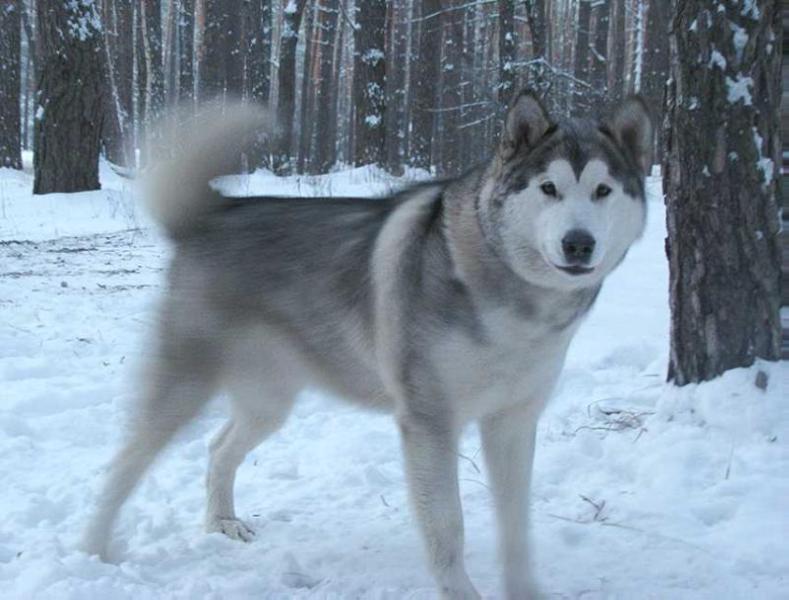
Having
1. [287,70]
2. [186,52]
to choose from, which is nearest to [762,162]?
[287,70]

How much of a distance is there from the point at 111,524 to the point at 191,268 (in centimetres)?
82

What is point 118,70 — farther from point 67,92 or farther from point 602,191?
point 602,191

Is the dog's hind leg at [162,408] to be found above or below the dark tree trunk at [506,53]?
below

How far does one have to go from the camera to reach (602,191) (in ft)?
6.97

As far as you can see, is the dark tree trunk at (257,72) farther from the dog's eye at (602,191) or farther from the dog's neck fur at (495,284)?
the dog's eye at (602,191)

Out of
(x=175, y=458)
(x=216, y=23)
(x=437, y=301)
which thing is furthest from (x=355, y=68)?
(x=437, y=301)

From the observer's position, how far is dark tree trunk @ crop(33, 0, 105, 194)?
9.34m

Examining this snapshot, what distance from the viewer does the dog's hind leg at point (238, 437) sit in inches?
111

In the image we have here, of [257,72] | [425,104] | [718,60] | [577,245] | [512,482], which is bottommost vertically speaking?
[512,482]

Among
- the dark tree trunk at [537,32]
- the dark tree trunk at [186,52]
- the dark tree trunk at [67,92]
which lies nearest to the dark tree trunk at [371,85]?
the dark tree trunk at [537,32]

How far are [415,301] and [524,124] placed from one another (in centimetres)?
54

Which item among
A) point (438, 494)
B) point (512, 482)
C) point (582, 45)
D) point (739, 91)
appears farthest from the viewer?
point (582, 45)

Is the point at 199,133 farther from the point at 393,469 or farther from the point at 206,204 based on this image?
the point at 393,469

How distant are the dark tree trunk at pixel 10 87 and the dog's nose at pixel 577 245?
14655 millimetres
